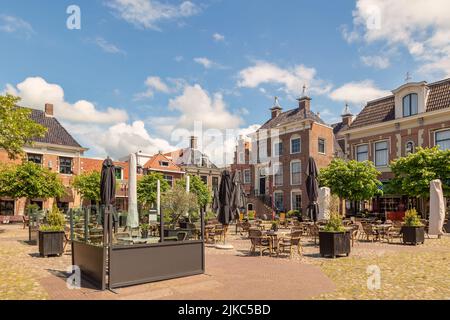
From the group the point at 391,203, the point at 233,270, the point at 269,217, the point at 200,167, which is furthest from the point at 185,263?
the point at 200,167

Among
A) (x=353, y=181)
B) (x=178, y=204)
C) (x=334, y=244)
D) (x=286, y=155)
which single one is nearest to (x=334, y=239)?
(x=334, y=244)

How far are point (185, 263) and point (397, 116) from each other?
26558 millimetres

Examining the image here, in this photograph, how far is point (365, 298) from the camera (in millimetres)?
6301

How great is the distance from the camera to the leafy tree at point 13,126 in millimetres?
18594

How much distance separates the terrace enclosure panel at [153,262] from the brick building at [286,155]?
27.2 m

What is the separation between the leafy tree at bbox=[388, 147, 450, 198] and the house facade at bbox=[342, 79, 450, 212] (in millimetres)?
4767

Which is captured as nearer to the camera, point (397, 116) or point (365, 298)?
point (365, 298)

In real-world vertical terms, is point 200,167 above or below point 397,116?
below

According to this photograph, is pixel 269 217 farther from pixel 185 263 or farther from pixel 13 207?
pixel 185 263

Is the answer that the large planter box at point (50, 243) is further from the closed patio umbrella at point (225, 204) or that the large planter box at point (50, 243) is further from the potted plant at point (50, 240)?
the closed patio umbrella at point (225, 204)

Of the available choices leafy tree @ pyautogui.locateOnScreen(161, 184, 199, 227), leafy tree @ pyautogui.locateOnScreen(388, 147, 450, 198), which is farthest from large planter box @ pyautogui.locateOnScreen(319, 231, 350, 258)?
leafy tree @ pyautogui.locateOnScreen(388, 147, 450, 198)

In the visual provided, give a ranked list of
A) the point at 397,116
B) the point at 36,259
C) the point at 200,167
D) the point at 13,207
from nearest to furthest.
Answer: the point at 36,259 → the point at 397,116 → the point at 13,207 → the point at 200,167

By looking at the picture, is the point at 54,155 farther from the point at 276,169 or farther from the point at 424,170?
the point at 424,170
